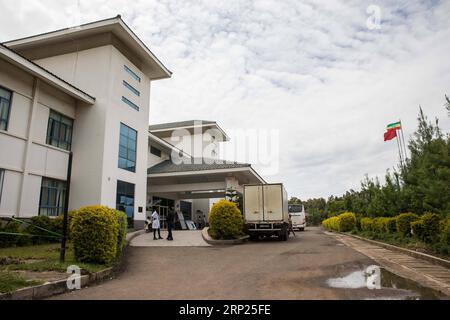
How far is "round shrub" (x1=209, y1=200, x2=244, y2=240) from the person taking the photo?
15.6 m

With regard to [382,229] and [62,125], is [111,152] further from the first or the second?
[382,229]

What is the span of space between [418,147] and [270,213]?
7869mm

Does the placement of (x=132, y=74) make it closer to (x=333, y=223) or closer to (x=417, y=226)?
(x=417, y=226)

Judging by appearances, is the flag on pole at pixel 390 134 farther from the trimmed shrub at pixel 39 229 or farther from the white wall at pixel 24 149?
the trimmed shrub at pixel 39 229

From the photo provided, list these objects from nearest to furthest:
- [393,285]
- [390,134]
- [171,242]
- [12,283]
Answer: [12,283], [393,285], [171,242], [390,134]

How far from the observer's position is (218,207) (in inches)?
634

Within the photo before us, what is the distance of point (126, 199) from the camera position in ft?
64.5

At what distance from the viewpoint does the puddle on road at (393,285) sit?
5234 millimetres

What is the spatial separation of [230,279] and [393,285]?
3165 mm

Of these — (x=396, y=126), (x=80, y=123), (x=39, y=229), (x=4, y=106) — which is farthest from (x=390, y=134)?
(x=4, y=106)

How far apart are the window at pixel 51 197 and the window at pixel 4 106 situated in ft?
10.8

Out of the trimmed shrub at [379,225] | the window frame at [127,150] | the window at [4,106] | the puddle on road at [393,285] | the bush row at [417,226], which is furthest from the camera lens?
the window frame at [127,150]

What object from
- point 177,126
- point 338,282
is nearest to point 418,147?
point 338,282

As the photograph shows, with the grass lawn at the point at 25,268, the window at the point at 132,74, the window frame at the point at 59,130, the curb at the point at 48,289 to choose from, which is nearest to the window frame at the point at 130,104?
the window at the point at 132,74
